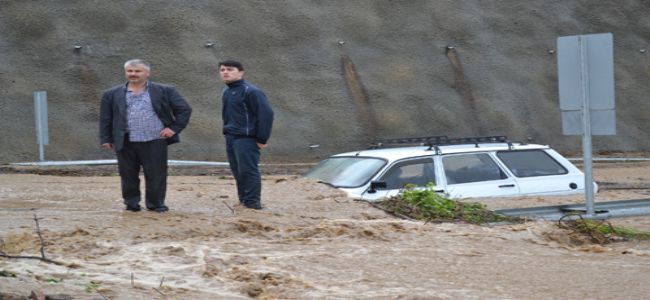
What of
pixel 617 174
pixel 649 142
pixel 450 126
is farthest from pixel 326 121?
pixel 649 142

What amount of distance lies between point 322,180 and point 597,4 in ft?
88.3

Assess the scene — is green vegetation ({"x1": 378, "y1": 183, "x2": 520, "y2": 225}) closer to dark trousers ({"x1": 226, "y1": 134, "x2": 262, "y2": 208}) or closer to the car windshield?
the car windshield

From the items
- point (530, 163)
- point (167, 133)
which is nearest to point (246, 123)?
point (167, 133)

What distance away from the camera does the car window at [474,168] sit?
1306 centimetres

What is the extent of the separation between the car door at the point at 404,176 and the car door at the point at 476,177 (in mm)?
221

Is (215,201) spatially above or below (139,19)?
below

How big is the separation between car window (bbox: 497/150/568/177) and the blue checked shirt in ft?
16.1

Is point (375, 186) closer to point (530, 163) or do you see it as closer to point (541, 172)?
point (530, 163)

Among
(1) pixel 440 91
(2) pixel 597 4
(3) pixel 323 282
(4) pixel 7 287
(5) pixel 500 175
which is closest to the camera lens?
(4) pixel 7 287

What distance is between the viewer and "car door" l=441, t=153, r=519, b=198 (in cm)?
1295

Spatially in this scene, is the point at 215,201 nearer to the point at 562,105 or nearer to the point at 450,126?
the point at 562,105

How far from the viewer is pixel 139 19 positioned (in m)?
29.9

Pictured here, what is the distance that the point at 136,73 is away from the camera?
408 inches

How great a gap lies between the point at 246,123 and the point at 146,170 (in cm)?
123
